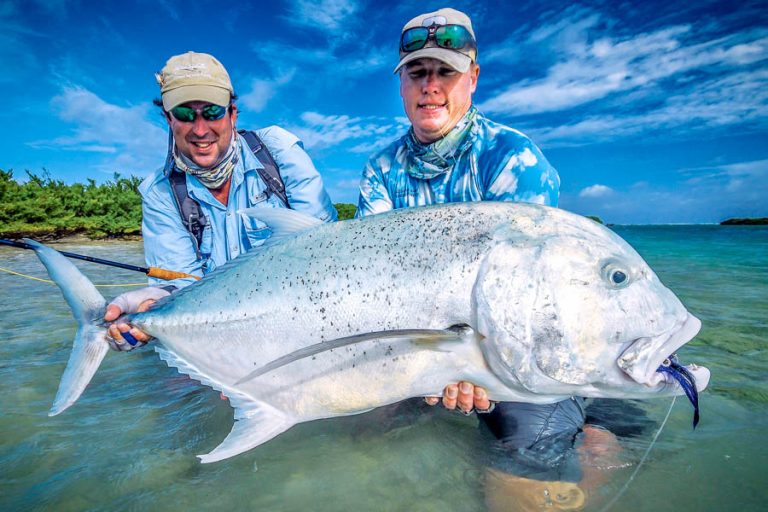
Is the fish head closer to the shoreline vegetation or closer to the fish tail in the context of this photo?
the fish tail

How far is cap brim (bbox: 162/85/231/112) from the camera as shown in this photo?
3074 mm

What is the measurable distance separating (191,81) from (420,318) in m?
2.61

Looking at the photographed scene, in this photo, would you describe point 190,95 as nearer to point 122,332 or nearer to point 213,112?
point 213,112

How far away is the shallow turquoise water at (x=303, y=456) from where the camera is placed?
1.79 meters

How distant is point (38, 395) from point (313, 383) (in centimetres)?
226

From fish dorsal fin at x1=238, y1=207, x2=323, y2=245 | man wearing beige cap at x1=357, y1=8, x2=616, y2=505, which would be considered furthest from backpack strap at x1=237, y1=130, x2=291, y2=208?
fish dorsal fin at x1=238, y1=207, x2=323, y2=245

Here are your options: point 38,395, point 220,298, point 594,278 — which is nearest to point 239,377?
point 220,298

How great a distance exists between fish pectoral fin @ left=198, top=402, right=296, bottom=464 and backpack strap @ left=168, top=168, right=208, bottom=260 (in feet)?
6.79

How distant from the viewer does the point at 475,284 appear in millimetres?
1699

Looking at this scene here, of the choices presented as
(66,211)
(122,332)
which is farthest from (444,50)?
(66,211)

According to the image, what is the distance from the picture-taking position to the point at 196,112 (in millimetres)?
3172

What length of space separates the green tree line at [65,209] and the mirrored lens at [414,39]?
15286 millimetres

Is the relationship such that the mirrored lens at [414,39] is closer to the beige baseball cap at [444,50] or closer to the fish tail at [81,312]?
the beige baseball cap at [444,50]

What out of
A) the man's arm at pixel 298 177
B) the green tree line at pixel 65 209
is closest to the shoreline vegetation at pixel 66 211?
the green tree line at pixel 65 209
